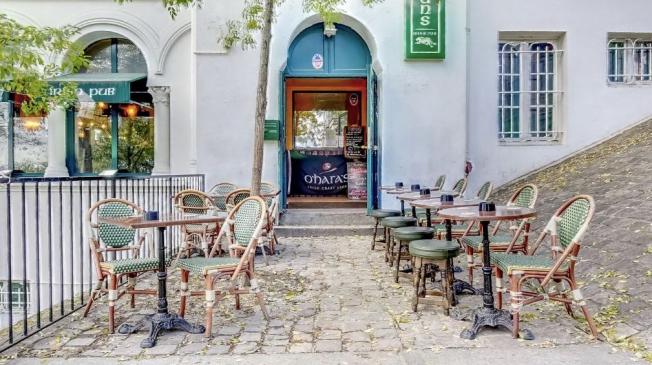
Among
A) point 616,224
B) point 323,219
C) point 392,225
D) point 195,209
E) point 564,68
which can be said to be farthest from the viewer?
point 564,68

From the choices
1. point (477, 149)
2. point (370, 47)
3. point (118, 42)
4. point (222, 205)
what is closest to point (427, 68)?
point (370, 47)

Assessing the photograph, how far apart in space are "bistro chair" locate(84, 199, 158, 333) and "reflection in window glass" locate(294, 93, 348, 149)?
8.42 m

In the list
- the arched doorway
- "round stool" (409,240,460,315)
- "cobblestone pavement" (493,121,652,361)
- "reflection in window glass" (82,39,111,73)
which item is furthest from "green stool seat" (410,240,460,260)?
"reflection in window glass" (82,39,111,73)

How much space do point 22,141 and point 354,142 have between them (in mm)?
7420

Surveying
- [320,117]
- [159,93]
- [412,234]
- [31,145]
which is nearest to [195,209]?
[412,234]

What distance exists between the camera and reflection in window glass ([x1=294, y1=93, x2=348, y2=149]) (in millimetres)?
12812

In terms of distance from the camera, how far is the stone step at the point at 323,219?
8.55 m

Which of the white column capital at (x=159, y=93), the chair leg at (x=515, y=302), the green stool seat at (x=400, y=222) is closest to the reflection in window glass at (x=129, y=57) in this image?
the white column capital at (x=159, y=93)

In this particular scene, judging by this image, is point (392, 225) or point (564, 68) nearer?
point (392, 225)

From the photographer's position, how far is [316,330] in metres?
3.86

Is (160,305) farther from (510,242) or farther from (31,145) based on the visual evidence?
(31,145)

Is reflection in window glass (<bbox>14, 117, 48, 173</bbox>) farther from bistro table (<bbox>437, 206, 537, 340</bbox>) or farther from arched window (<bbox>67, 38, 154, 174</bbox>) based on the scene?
bistro table (<bbox>437, 206, 537, 340</bbox>)

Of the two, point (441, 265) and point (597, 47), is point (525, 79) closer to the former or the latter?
point (597, 47)

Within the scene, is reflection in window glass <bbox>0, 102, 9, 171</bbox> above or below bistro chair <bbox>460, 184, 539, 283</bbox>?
above
